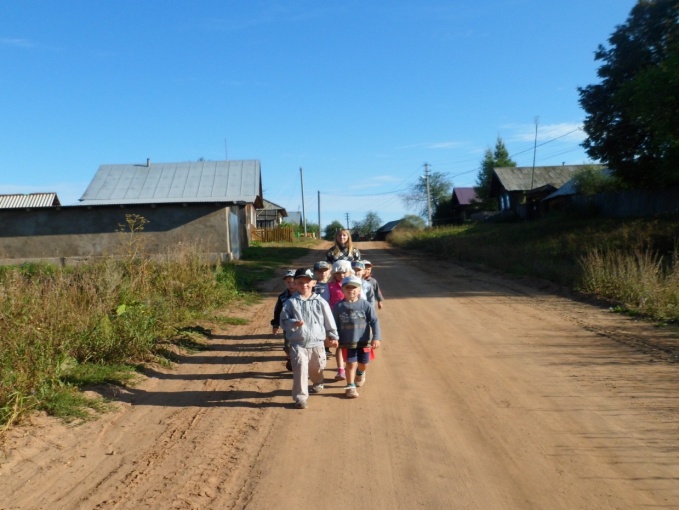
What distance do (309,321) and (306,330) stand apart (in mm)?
107

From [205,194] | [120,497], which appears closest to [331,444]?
[120,497]

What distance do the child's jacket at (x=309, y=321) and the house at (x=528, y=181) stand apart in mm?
44591

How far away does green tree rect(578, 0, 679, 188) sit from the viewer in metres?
22.5

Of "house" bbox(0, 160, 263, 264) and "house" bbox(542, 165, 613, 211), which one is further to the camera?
"house" bbox(542, 165, 613, 211)

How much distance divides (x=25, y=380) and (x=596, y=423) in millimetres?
5137

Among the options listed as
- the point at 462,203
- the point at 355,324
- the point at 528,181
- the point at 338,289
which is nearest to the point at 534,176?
the point at 528,181

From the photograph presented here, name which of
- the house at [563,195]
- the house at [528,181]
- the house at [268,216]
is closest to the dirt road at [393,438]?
the house at [563,195]

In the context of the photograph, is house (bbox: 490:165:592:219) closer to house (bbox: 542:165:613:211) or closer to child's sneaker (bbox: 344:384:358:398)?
house (bbox: 542:165:613:211)

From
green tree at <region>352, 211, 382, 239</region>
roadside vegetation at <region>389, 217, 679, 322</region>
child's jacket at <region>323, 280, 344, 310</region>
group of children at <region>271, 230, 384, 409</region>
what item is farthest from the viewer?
green tree at <region>352, 211, 382, 239</region>

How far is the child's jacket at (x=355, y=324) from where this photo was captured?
21.6 ft

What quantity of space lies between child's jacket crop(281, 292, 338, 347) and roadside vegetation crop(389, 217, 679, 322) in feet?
20.6

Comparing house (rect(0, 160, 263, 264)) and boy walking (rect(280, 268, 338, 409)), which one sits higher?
house (rect(0, 160, 263, 264))

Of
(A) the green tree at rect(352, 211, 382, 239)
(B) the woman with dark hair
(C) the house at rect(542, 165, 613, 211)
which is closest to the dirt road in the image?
(B) the woman with dark hair

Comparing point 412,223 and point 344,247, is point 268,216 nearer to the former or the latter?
point 412,223
